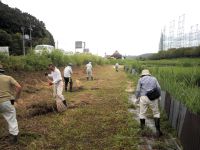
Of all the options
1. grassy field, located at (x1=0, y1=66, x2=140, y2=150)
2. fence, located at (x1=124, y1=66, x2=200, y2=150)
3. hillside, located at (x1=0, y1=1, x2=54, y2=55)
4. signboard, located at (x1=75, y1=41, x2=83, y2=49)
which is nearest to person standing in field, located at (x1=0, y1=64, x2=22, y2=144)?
grassy field, located at (x1=0, y1=66, x2=140, y2=150)

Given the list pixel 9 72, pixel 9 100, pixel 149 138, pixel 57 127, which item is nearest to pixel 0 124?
pixel 57 127

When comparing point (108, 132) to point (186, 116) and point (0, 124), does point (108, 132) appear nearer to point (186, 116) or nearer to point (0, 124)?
point (186, 116)

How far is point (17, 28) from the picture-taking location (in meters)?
54.8

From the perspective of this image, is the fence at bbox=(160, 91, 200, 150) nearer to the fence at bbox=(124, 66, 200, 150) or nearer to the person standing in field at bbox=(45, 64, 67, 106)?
the fence at bbox=(124, 66, 200, 150)

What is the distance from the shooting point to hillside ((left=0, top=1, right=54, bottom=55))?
4381 cm

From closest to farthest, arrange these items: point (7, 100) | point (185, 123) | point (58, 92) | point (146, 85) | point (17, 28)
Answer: point (185, 123) < point (7, 100) < point (146, 85) < point (58, 92) < point (17, 28)

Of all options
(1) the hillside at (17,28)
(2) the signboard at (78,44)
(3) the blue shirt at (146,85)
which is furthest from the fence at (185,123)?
(2) the signboard at (78,44)

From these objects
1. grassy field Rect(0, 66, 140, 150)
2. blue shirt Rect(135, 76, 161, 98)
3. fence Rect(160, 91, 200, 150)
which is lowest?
grassy field Rect(0, 66, 140, 150)

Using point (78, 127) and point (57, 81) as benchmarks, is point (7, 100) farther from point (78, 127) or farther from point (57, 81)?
point (57, 81)

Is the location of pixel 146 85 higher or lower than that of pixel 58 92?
higher

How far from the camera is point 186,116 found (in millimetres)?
7727

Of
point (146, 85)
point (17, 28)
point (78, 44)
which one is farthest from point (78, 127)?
point (78, 44)

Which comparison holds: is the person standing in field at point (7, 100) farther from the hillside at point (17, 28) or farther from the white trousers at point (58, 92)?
the hillside at point (17, 28)

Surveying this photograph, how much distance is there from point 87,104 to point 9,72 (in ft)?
24.7
